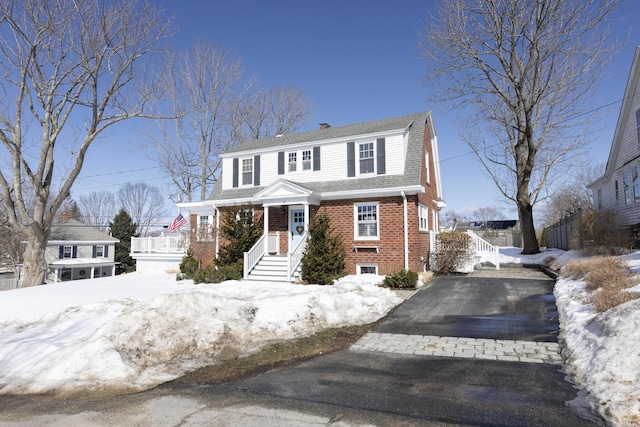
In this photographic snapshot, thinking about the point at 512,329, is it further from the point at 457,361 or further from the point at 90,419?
the point at 90,419

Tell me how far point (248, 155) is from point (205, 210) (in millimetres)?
4974

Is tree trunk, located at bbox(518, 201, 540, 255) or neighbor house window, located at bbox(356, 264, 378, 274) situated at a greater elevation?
tree trunk, located at bbox(518, 201, 540, 255)

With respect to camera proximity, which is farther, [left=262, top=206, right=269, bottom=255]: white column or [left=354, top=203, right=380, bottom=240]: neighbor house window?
[left=262, top=206, right=269, bottom=255]: white column

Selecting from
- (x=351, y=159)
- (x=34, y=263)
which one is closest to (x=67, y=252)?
(x=34, y=263)

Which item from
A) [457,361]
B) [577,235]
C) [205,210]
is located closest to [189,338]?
[457,361]

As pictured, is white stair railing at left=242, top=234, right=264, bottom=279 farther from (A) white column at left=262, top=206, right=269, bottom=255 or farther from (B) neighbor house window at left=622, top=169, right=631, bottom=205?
(B) neighbor house window at left=622, top=169, right=631, bottom=205

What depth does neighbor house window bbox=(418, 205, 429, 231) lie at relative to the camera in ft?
52.4

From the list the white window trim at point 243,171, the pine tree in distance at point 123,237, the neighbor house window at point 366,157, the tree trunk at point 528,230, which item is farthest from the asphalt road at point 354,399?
the pine tree in distance at point 123,237

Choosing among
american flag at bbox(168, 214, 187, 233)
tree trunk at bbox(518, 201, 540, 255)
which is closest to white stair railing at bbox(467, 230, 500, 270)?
tree trunk at bbox(518, 201, 540, 255)

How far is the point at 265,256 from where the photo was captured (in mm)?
16109

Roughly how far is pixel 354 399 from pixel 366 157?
1341 centimetres

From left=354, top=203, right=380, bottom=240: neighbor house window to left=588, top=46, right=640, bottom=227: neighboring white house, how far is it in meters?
11.8

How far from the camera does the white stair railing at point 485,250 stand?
17.2 m

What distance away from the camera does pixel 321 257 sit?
13.6 metres
